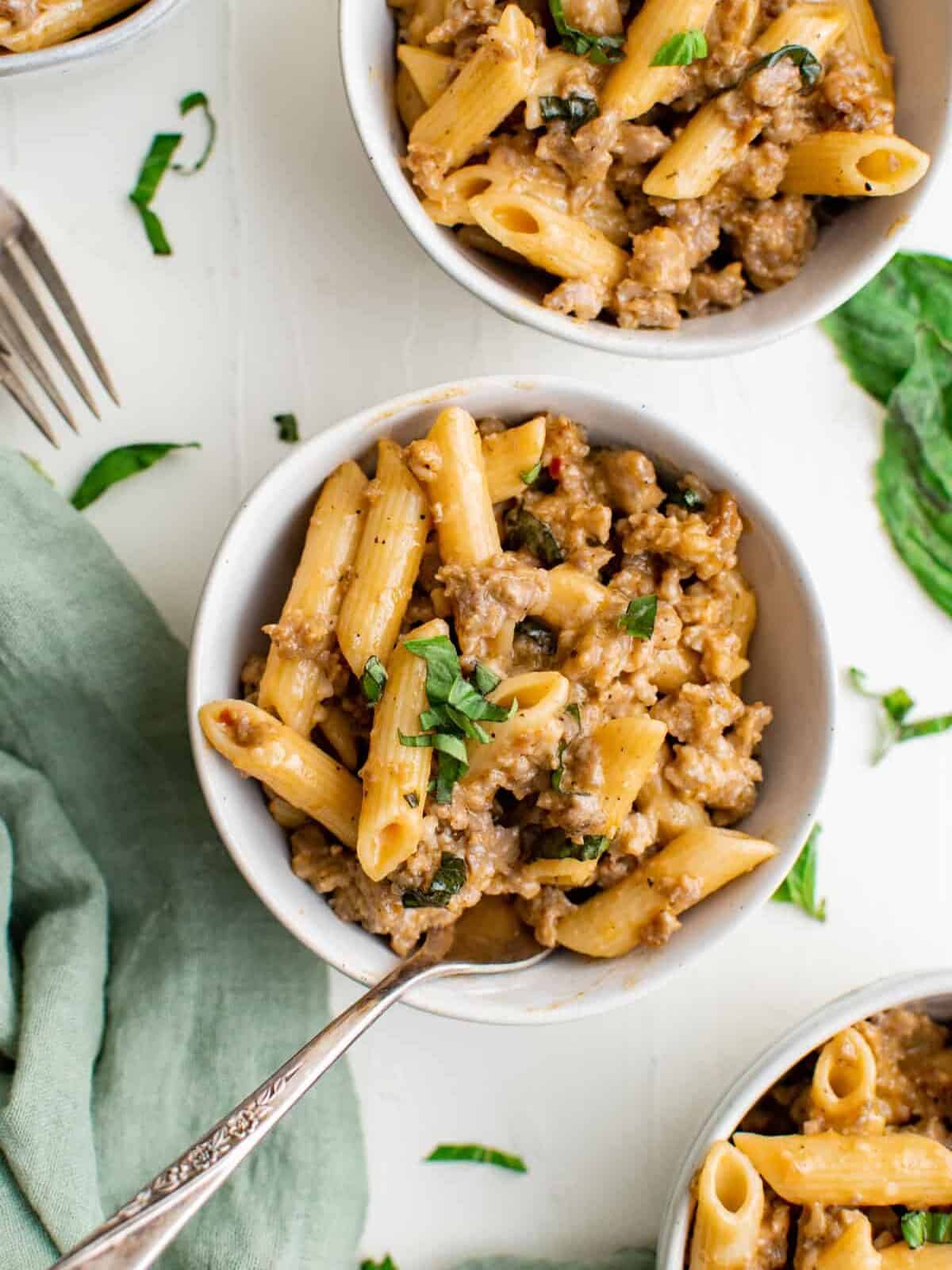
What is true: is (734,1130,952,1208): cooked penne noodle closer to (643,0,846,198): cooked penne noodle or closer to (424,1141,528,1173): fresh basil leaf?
(424,1141,528,1173): fresh basil leaf

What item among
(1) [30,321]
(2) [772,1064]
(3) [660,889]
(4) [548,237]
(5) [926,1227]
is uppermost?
(4) [548,237]

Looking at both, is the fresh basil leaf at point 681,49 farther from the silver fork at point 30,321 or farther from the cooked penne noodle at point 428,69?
the silver fork at point 30,321

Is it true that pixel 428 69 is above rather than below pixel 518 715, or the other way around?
above

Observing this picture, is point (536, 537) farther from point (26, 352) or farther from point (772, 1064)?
point (26, 352)

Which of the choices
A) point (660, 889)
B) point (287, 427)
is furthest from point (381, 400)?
point (660, 889)

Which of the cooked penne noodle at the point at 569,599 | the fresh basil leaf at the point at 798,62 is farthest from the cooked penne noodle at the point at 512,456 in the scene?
the fresh basil leaf at the point at 798,62

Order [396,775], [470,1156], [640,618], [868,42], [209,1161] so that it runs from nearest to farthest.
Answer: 1. [209,1161]
2. [396,775]
3. [640,618]
4. [868,42]
5. [470,1156]

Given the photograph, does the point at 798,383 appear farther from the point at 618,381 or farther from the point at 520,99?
the point at 520,99
